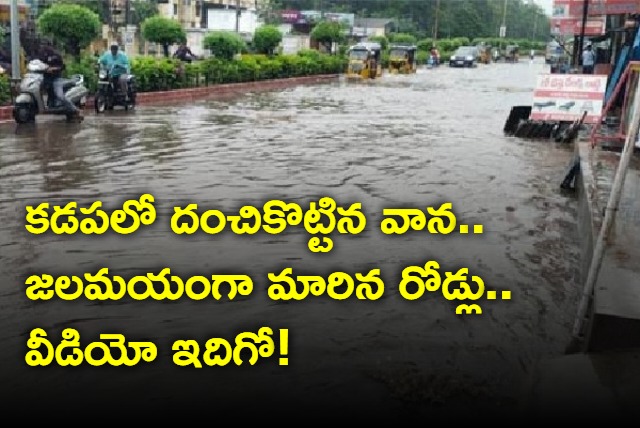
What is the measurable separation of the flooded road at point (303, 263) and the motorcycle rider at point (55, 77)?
114cm

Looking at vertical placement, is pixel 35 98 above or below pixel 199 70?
below

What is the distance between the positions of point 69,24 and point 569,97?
35.6 ft

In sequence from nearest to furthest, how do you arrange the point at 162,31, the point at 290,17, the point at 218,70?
the point at 218,70
the point at 162,31
the point at 290,17

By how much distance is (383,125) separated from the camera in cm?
1471

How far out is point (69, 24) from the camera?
16.5 meters

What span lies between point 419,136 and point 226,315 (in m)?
9.14

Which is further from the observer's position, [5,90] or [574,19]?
[574,19]

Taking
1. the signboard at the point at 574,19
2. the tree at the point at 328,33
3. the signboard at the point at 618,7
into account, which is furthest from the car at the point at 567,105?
the tree at the point at 328,33

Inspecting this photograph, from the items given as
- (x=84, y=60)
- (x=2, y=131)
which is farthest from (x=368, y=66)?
(x=2, y=131)

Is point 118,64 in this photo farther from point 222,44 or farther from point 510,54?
point 510,54

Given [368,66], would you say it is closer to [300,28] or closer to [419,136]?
[419,136]

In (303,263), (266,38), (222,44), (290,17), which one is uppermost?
(290,17)

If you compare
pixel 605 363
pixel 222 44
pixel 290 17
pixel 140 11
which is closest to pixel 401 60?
pixel 222 44

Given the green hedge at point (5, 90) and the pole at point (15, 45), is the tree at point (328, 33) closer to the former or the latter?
the pole at point (15, 45)
